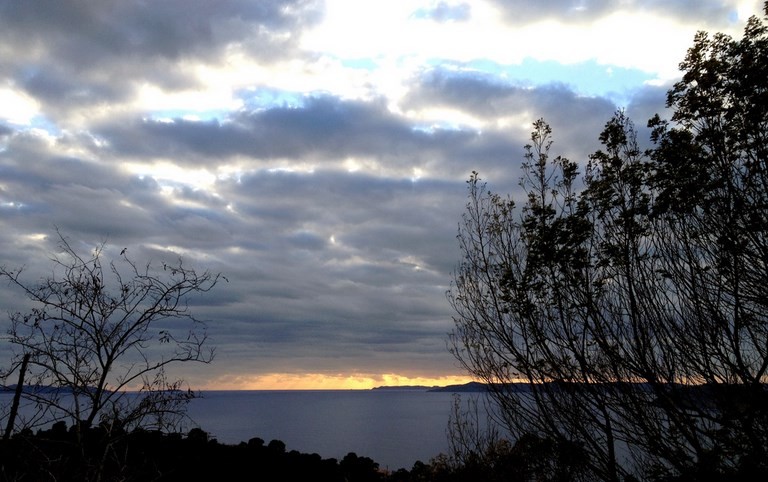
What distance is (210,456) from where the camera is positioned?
68.4 ft

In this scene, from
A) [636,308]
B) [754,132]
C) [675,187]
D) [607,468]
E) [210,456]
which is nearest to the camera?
[754,132]

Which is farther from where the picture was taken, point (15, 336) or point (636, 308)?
point (636, 308)

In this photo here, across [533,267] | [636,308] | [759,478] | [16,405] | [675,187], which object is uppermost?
A: [675,187]

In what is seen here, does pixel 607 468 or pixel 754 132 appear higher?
pixel 754 132

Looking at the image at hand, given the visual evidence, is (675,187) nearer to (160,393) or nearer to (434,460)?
(160,393)

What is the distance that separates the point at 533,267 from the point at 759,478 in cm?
527

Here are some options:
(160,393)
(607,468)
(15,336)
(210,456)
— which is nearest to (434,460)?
(210,456)

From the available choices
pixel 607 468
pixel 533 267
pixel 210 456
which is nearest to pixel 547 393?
pixel 607 468

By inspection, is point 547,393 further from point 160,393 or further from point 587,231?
point 160,393

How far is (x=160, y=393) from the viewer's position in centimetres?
1037

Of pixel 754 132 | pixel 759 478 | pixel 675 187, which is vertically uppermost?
pixel 754 132

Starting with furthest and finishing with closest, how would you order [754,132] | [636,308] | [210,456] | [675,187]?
[210,456]
[636,308]
[675,187]
[754,132]

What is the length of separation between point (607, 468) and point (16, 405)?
1278 centimetres

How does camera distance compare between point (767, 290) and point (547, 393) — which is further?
point (547, 393)
